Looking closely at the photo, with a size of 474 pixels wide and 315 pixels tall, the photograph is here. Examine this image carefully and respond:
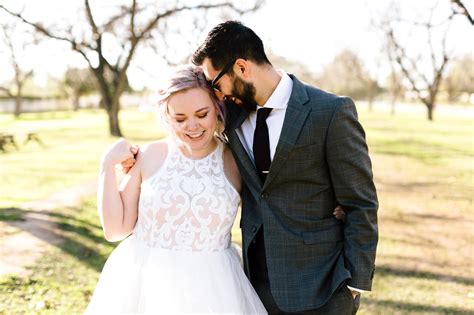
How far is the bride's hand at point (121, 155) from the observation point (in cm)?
260

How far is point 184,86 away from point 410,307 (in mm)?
3478

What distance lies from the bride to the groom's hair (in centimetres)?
15

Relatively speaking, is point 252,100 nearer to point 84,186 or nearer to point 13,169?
point 84,186

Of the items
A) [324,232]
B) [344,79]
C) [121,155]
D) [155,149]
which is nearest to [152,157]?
[155,149]

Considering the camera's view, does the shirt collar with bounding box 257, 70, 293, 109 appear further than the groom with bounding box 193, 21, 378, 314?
Yes

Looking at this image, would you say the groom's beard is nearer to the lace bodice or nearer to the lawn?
the lace bodice

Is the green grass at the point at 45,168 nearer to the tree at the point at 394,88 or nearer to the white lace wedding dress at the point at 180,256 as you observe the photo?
the white lace wedding dress at the point at 180,256

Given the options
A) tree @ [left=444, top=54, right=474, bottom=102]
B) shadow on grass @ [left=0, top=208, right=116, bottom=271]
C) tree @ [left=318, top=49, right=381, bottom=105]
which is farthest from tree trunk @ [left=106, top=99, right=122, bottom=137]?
tree @ [left=444, top=54, right=474, bottom=102]

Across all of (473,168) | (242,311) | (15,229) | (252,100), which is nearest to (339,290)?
(242,311)

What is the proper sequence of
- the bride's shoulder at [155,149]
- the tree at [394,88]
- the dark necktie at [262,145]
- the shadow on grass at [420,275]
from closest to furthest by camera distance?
1. the dark necktie at [262,145]
2. the bride's shoulder at [155,149]
3. the shadow on grass at [420,275]
4. the tree at [394,88]

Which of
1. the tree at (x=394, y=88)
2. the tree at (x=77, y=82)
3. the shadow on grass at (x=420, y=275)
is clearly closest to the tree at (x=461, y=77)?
the tree at (x=394, y=88)

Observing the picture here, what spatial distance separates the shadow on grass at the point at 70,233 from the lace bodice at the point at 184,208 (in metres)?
3.58

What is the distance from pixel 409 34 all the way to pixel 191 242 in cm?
4420

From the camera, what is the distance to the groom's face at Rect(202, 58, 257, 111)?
257 centimetres
